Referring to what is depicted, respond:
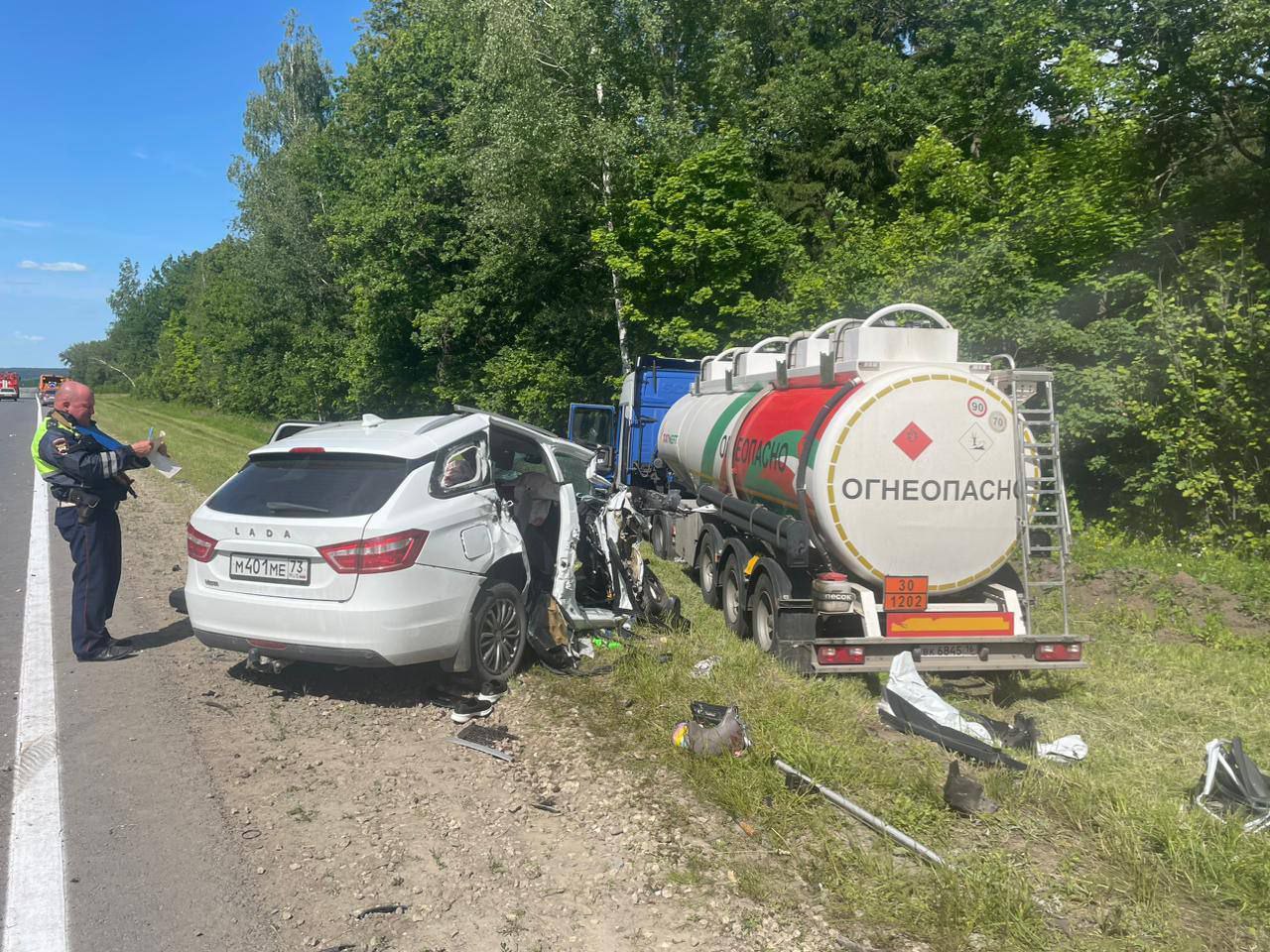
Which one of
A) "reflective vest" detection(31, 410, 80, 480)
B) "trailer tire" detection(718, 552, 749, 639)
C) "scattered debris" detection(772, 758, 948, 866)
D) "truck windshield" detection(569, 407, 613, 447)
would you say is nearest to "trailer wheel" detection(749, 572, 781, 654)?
"trailer tire" detection(718, 552, 749, 639)

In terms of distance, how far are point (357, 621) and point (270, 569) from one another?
0.71 meters

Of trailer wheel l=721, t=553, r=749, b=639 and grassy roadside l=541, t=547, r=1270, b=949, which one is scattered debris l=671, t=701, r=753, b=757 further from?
trailer wheel l=721, t=553, r=749, b=639

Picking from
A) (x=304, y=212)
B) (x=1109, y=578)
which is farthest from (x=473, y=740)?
(x=304, y=212)

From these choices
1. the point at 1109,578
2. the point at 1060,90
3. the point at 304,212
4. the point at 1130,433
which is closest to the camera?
the point at 1109,578

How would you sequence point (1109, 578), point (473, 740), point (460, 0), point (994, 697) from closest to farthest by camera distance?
point (473, 740) < point (994, 697) < point (1109, 578) < point (460, 0)

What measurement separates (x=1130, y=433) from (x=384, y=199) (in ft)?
65.3

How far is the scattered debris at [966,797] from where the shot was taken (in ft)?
14.7

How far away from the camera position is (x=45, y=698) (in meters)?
5.93

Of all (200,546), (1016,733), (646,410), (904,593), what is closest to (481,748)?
(200,546)

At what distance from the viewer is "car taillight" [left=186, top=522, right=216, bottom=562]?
5828mm

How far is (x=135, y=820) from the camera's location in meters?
4.26

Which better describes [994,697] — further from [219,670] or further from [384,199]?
[384,199]

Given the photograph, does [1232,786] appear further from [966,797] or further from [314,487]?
[314,487]

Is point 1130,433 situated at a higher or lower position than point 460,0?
lower
